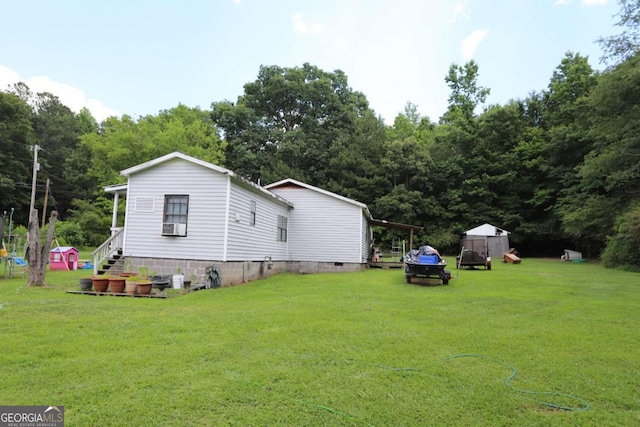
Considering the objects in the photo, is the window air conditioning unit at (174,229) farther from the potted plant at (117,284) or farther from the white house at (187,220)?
the potted plant at (117,284)

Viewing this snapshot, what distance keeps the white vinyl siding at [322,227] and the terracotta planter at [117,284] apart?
344 inches

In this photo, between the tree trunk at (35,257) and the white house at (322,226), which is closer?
the tree trunk at (35,257)

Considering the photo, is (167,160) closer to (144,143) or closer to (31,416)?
(31,416)

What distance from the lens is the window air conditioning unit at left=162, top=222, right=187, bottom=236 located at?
423 inches

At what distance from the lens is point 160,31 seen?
Result: 16609mm

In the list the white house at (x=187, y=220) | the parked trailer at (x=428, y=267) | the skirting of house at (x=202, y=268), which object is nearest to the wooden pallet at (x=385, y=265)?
the skirting of house at (x=202, y=268)

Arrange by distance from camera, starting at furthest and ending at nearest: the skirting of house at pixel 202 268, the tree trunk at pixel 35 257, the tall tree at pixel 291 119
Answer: the tall tree at pixel 291 119
the skirting of house at pixel 202 268
the tree trunk at pixel 35 257

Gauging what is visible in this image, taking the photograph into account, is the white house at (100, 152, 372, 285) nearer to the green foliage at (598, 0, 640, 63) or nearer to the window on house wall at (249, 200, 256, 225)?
the window on house wall at (249, 200, 256, 225)

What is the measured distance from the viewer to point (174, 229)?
35.2ft

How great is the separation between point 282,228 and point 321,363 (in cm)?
1241

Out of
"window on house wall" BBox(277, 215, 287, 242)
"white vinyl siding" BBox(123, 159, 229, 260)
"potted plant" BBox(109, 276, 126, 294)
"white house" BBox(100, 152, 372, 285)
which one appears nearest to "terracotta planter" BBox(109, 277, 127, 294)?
"potted plant" BBox(109, 276, 126, 294)

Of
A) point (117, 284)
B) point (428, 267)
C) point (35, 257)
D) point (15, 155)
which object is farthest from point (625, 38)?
point (15, 155)

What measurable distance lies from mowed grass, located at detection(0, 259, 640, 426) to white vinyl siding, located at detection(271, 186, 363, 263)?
29.7 ft

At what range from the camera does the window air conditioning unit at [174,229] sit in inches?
423
